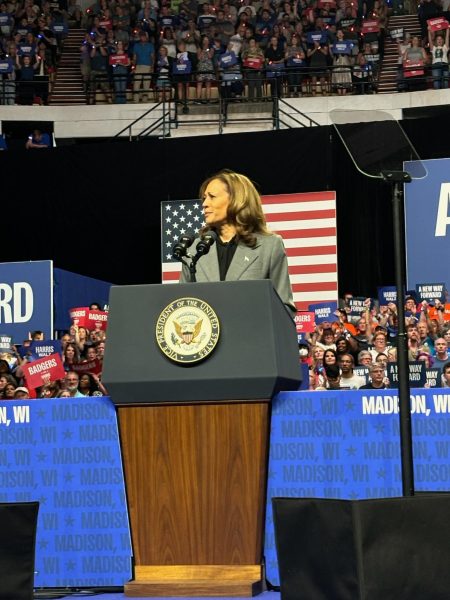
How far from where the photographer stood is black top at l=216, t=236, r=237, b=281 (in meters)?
3.95

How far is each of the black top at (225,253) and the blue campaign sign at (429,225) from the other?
12.8 metres

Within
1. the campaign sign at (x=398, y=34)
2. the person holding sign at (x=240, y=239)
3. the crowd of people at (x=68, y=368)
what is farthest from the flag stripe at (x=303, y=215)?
the person holding sign at (x=240, y=239)

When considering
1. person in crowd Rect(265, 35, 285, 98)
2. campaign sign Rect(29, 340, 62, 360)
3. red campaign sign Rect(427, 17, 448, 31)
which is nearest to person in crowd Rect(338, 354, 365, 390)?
campaign sign Rect(29, 340, 62, 360)

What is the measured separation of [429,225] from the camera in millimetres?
16719

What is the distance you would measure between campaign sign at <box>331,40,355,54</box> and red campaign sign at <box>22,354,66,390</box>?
12948mm

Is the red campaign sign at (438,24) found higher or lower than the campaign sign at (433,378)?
higher

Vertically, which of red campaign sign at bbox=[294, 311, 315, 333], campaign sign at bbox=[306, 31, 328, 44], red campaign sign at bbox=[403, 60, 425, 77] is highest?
campaign sign at bbox=[306, 31, 328, 44]

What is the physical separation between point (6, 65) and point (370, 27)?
6.89m

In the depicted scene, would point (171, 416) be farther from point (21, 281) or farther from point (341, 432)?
point (21, 281)

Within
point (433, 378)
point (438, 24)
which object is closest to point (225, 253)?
point (433, 378)

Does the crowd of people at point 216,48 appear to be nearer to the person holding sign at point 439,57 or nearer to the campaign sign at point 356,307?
the person holding sign at point 439,57

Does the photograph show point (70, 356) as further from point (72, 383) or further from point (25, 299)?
point (25, 299)

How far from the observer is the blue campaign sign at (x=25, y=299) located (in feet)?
49.5

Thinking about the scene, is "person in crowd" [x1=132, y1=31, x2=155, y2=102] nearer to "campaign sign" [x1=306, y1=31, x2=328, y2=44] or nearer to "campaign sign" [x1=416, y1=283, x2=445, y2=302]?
"campaign sign" [x1=306, y1=31, x2=328, y2=44]
